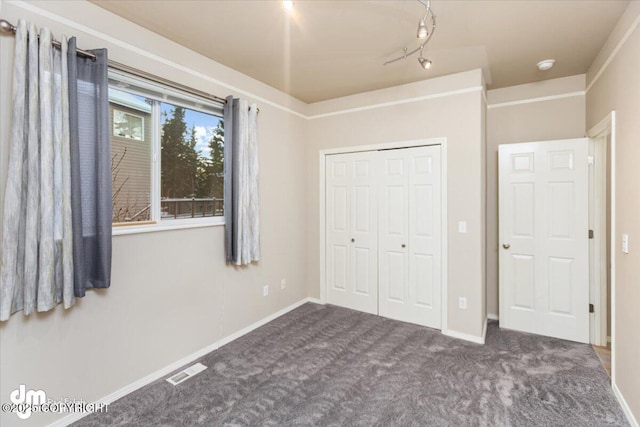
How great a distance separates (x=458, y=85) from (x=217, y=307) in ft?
10.8

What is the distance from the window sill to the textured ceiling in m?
1.53

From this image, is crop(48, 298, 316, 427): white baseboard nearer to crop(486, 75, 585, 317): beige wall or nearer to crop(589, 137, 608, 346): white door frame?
crop(486, 75, 585, 317): beige wall

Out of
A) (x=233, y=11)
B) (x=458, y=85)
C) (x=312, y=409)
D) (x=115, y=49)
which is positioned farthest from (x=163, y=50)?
(x=312, y=409)

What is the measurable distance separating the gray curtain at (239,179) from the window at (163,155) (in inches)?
6.1

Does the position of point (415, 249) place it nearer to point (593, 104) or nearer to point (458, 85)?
point (458, 85)

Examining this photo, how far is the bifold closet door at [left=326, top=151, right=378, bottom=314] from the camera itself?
151 inches

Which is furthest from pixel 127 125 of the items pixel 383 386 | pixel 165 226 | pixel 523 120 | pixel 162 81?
pixel 523 120

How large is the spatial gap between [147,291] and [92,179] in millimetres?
930

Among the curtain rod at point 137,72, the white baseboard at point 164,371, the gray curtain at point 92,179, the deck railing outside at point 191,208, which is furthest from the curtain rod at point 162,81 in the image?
the white baseboard at point 164,371

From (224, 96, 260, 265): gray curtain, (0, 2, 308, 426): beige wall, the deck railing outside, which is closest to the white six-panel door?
(0, 2, 308, 426): beige wall

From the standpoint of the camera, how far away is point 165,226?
8.45 ft

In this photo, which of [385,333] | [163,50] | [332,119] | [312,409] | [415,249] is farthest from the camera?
[332,119]

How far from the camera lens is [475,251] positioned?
3137 mm

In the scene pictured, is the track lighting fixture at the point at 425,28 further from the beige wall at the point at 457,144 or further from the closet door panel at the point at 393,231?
the closet door panel at the point at 393,231
